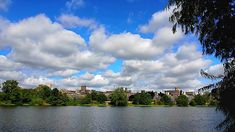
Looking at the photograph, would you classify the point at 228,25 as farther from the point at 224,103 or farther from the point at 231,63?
the point at 224,103

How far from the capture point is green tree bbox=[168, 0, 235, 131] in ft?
47.1

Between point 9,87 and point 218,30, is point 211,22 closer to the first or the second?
point 218,30

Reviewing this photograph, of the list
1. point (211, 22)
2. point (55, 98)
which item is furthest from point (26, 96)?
point (211, 22)

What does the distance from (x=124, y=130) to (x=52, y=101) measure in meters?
144

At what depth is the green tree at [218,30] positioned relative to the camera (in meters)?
14.4

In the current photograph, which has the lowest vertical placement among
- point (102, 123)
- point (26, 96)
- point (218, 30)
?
point (102, 123)

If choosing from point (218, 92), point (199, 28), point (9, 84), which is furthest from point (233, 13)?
point (9, 84)

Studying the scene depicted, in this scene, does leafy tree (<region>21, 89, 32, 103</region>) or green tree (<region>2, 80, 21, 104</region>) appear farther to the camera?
leafy tree (<region>21, 89, 32, 103</region>)

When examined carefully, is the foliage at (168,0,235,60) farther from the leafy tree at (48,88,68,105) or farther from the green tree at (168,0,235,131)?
the leafy tree at (48,88,68,105)

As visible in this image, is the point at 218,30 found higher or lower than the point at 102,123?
higher

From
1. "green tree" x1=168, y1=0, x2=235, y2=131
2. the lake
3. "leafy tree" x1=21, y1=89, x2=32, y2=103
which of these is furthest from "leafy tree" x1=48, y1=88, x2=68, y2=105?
"green tree" x1=168, y1=0, x2=235, y2=131

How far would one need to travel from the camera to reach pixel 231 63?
15.2 metres

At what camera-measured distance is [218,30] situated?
1465 centimetres

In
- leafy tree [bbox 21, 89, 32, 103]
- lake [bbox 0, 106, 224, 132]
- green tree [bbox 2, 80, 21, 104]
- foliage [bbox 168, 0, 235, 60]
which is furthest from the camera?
leafy tree [bbox 21, 89, 32, 103]
